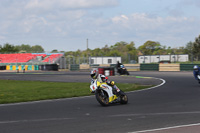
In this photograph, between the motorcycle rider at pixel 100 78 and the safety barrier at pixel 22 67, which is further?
the safety barrier at pixel 22 67

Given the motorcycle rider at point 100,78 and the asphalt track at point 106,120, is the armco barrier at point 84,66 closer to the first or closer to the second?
the motorcycle rider at point 100,78

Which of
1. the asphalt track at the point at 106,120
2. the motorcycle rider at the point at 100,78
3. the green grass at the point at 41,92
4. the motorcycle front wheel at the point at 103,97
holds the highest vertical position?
the motorcycle rider at the point at 100,78

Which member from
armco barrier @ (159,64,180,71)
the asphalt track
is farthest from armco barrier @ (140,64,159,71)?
the asphalt track

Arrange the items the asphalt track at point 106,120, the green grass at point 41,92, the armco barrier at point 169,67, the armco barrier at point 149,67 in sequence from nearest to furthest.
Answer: the asphalt track at point 106,120, the green grass at point 41,92, the armco barrier at point 169,67, the armco barrier at point 149,67

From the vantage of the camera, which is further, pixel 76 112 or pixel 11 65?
pixel 11 65

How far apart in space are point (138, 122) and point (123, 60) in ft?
148

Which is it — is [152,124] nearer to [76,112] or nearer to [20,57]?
[76,112]

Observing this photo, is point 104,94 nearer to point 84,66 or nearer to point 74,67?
point 74,67

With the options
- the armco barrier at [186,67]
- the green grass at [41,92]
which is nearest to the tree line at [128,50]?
the armco barrier at [186,67]

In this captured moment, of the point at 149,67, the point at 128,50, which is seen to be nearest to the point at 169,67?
the point at 149,67

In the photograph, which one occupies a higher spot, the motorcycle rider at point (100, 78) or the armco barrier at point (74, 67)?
the motorcycle rider at point (100, 78)

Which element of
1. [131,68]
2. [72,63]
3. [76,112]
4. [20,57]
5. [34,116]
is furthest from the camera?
[20,57]

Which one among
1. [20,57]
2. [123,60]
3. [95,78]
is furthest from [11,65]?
[95,78]

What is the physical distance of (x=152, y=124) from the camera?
7598mm
